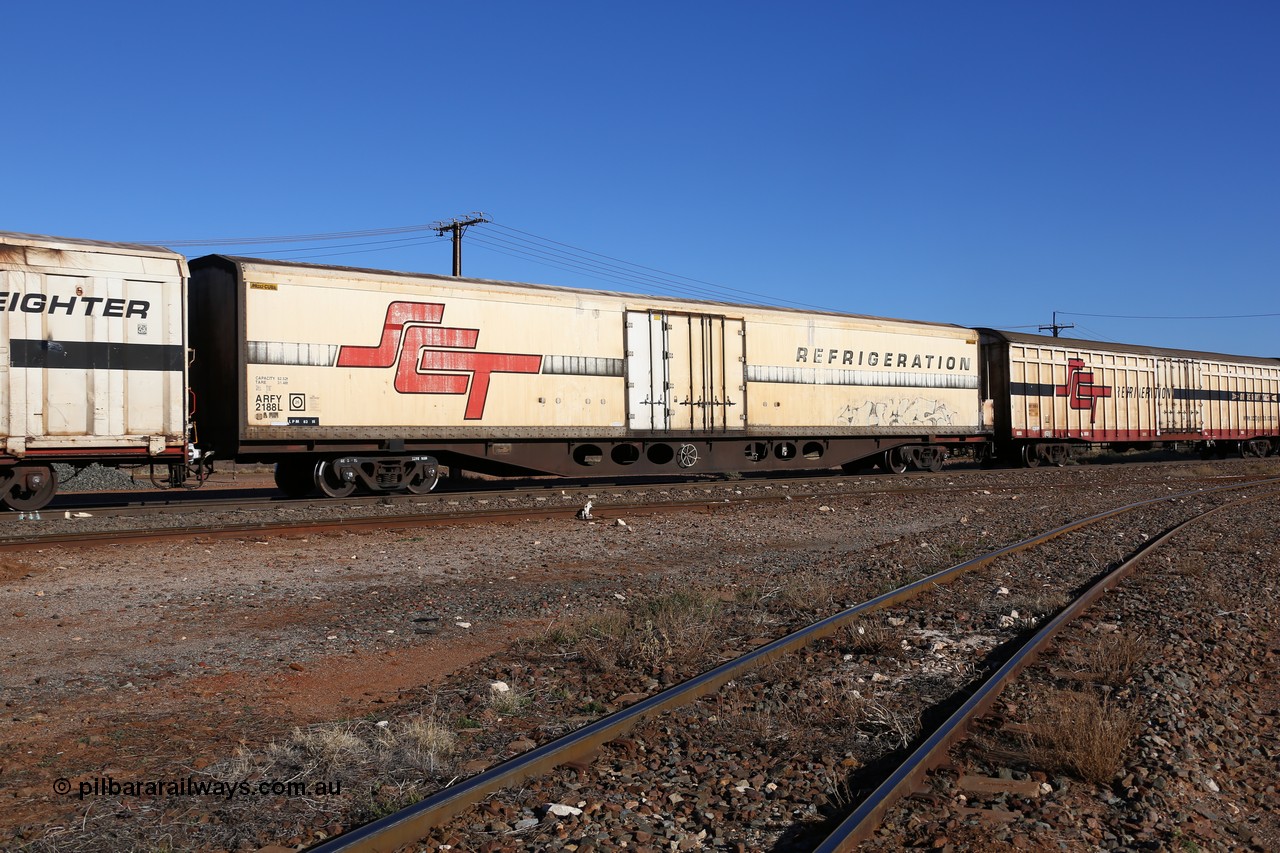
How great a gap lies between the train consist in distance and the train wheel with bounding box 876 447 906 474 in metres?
0.06

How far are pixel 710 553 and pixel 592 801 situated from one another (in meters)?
7.33

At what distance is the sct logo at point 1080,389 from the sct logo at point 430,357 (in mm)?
17065

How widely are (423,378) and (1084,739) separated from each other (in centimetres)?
1253

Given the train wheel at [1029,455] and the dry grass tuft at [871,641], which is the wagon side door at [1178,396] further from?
the dry grass tuft at [871,641]

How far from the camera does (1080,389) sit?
1030 inches

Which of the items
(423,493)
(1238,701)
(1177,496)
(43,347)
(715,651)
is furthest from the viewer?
(1177,496)

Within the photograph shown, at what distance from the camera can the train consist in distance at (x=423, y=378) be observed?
12203mm

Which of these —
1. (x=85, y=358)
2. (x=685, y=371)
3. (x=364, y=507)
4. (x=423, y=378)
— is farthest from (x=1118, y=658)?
(x=685, y=371)

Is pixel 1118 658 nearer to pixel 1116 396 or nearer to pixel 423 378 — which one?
pixel 423 378

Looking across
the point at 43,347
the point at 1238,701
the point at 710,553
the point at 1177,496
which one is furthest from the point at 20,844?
the point at 1177,496

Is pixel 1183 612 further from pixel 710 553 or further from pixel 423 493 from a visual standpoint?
pixel 423 493

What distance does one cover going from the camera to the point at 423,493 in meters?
15.8

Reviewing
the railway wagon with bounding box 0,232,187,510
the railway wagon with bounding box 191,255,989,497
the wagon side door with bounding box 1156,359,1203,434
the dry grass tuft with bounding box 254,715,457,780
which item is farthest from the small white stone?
the wagon side door with bounding box 1156,359,1203,434

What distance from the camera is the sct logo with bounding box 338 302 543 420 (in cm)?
1474
